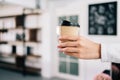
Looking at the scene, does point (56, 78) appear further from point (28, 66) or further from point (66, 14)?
point (66, 14)

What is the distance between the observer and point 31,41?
17.3 ft

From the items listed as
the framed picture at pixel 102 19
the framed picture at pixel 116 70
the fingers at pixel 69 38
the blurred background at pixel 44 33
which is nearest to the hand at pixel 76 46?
the fingers at pixel 69 38

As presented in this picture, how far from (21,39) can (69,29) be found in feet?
17.0

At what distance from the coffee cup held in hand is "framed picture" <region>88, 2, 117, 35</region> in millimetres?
3228

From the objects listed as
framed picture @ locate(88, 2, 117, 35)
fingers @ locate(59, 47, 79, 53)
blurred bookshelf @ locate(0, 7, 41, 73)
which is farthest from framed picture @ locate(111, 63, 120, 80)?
blurred bookshelf @ locate(0, 7, 41, 73)

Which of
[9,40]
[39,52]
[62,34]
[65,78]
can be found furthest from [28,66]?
[62,34]

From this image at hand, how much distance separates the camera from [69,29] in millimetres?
693

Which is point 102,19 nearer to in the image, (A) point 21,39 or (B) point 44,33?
(B) point 44,33

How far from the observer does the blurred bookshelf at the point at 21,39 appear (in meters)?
5.34

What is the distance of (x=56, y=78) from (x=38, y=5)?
2088 mm

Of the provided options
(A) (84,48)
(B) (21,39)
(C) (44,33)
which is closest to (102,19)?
(C) (44,33)

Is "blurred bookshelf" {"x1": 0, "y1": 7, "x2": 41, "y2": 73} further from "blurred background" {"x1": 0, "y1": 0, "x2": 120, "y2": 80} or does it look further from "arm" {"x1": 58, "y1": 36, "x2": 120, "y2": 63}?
"arm" {"x1": 58, "y1": 36, "x2": 120, "y2": 63}

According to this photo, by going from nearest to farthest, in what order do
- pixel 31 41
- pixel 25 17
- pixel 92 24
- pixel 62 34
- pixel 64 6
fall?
pixel 62 34 → pixel 92 24 → pixel 64 6 → pixel 31 41 → pixel 25 17

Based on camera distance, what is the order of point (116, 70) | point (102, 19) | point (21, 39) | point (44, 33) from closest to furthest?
1. point (116, 70)
2. point (102, 19)
3. point (44, 33)
4. point (21, 39)
